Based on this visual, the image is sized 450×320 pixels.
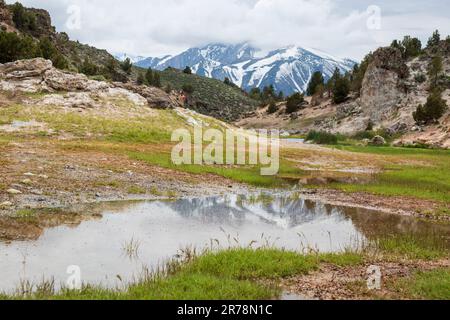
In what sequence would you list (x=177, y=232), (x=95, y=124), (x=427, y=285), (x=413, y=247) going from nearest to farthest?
(x=427, y=285) → (x=413, y=247) → (x=177, y=232) → (x=95, y=124)

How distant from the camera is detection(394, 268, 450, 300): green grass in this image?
11156mm

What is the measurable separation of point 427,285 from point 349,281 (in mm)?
1868

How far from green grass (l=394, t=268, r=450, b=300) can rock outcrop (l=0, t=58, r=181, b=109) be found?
5747cm

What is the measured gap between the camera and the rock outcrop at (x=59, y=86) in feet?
213

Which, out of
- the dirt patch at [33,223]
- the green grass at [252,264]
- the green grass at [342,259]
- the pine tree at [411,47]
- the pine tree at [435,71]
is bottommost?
the green grass at [342,259]

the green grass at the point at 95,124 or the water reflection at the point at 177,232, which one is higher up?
the green grass at the point at 95,124

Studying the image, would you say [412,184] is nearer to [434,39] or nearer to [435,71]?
[435,71]

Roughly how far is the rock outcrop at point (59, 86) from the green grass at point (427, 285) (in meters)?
57.5

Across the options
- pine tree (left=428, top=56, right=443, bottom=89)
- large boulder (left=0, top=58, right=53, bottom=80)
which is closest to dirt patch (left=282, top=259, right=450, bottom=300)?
large boulder (left=0, top=58, right=53, bottom=80)

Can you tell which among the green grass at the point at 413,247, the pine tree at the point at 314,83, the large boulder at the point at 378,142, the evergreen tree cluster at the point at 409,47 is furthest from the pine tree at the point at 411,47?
the green grass at the point at 413,247

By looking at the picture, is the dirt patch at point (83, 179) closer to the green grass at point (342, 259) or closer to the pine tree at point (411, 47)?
the green grass at point (342, 259)

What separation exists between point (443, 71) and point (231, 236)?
411 ft

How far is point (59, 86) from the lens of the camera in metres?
68.1

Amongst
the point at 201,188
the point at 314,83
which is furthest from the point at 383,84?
the point at 201,188
